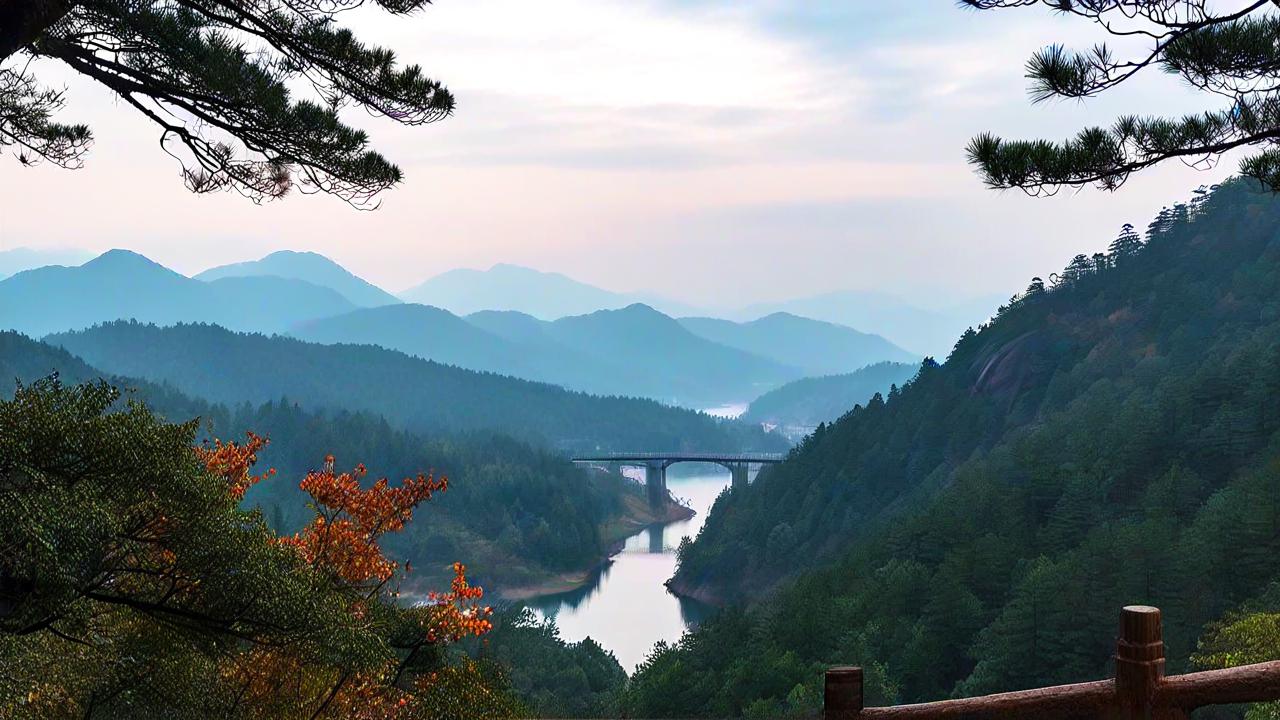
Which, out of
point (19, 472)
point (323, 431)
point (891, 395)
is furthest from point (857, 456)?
point (19, 472)

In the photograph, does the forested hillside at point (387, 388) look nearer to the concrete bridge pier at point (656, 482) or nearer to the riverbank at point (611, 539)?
the riverbank at point (611, 539)

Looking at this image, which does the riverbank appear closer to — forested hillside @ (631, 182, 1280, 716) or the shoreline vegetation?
the shoreline vegetation

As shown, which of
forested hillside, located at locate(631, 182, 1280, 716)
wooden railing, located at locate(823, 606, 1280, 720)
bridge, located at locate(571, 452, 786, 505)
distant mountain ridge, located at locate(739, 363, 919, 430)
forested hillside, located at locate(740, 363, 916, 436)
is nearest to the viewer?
wooden railing, located at locate(823, 606, 1280, 720)

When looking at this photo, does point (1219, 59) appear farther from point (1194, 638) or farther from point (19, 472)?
point (1194, 638)

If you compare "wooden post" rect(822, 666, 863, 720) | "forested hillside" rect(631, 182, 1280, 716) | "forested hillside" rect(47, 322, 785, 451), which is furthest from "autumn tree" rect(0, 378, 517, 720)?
"forested hillside" rect(47, 322, 785, 451)

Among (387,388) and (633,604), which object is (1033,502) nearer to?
(633,604)

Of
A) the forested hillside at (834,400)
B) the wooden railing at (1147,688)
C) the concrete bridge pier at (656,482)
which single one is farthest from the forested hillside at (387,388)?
the wooden railing at (1147,688)
